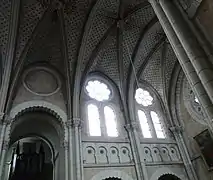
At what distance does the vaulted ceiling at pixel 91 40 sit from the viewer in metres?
12.1

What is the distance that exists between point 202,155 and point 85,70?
8.31 m

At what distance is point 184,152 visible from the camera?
1366cm

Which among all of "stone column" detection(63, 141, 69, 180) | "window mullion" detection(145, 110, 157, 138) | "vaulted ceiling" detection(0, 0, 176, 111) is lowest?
"stone column" detection(63, 141, 69, 180)

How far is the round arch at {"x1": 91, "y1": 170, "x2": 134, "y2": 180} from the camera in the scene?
11.1 m

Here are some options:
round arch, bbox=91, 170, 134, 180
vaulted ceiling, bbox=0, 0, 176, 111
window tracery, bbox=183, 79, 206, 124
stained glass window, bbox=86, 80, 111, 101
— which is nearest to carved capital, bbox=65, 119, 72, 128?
vaulted ceiling, bbox=0, 0, 176, 111

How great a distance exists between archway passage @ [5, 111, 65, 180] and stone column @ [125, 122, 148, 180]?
378 cm

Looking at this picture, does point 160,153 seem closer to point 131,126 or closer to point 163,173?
point 163,173

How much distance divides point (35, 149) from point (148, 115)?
10748mm

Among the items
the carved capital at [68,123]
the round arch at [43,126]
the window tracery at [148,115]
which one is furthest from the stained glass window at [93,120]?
the window tracery at [148,115]

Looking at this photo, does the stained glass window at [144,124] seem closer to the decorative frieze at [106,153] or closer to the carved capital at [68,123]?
the decorative frieze at [106,153]

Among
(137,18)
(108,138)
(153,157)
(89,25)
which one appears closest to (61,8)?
(89,25)

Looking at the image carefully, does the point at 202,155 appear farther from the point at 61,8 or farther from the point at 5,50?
the point at 5,50

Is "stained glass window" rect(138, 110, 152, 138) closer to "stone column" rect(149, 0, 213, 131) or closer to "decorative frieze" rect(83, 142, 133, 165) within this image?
"decorative frieze" rect(83, 142, 133, 165)

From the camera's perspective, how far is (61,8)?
1212cm
